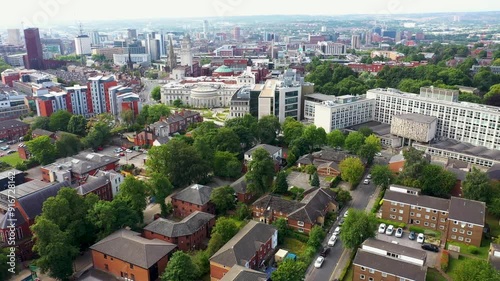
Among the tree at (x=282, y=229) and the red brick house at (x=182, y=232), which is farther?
the tree at (x=282, y=229)

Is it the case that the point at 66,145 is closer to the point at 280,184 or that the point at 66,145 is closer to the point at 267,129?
the point at 267,129

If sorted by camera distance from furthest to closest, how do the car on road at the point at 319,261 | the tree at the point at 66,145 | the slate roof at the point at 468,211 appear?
the tree at the point at 66,145
the slate roof at the point at 468,211
the car on road at the point at 319,261

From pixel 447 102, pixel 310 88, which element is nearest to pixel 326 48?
pixel 310 88

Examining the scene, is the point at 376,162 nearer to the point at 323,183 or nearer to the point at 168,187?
the point at 323,183

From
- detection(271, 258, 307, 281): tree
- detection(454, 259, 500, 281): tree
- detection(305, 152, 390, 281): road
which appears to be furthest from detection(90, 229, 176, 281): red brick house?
detection(454, 259, 500, 281): tree

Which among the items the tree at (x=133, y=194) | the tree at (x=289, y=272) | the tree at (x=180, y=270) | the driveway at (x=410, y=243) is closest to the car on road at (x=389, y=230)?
the driveway at (x=410, y=243)

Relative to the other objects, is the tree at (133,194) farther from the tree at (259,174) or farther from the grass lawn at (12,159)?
the grass lawn at (12,159)
